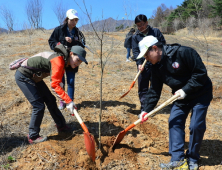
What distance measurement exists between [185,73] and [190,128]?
2.29 ft

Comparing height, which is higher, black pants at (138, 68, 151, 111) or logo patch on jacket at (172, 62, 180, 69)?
logo patch on jacket at (172, 62, 180, 69)

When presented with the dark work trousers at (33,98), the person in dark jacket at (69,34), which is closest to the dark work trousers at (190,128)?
the dark work trousers at (33,98)

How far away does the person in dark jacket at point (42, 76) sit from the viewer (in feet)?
7.63

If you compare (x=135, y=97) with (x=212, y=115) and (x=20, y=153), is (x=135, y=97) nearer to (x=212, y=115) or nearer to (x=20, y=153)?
(x=212, y=115)

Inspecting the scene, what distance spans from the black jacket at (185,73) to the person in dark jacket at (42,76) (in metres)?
1.06

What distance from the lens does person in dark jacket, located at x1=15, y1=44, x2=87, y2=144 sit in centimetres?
233

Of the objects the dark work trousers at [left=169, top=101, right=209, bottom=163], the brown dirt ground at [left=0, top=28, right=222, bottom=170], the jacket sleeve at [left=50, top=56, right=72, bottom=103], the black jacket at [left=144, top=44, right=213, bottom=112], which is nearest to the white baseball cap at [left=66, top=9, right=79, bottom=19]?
the brown dirt ground at [left=0, top=28, right=222, bottom=170]

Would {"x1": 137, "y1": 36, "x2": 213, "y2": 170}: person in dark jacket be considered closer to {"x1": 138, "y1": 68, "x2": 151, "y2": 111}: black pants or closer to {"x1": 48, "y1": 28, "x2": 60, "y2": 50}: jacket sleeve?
{"x1": 138, "y1": 68, "x2": 151, "y2": 111}: black pants

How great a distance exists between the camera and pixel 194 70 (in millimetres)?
2164

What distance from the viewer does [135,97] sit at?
16.5 ft

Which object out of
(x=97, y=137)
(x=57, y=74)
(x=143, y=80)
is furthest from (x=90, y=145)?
(x=143, y=80)

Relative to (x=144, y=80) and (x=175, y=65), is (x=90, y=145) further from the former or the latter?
(x=144, y=80)

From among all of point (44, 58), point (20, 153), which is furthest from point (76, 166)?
point (44, 58)

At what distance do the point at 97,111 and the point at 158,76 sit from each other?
1.89 m
